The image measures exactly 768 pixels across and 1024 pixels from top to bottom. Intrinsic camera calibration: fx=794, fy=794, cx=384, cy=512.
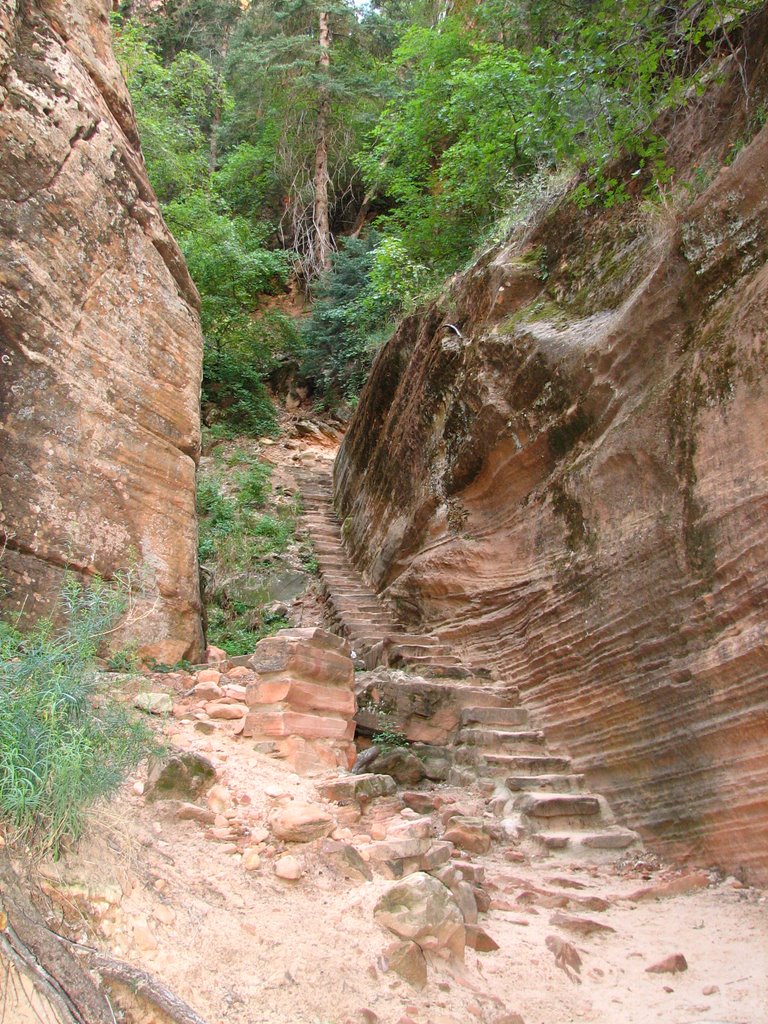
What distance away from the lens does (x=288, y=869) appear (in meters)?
3.49

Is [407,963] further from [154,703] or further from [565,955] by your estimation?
[154,703]

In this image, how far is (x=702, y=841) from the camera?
4961 mm

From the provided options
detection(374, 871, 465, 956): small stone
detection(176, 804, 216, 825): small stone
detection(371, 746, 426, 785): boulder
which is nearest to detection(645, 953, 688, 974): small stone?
detection(374, 871, 465, 956): small stone

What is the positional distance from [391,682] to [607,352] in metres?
3.43

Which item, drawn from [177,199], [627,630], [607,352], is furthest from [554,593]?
[177,199]

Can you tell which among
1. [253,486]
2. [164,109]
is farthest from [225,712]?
[164,109]

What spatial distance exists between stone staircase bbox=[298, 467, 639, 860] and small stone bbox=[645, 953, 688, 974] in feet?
5.02

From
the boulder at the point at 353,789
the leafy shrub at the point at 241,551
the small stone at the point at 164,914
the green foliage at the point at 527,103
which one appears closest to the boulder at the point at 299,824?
the boulder at the point at 353,789

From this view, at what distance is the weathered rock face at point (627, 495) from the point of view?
5016 millimetres

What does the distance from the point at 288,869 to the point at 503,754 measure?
3.46 m

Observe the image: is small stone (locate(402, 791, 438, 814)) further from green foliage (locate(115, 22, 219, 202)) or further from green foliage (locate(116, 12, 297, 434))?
green foliage (locate(115, 22, 219, 202))

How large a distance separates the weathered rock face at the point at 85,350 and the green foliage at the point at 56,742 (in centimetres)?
276

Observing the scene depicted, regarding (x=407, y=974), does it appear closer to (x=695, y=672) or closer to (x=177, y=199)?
(x=695, y=672)

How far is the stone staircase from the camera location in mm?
5500
